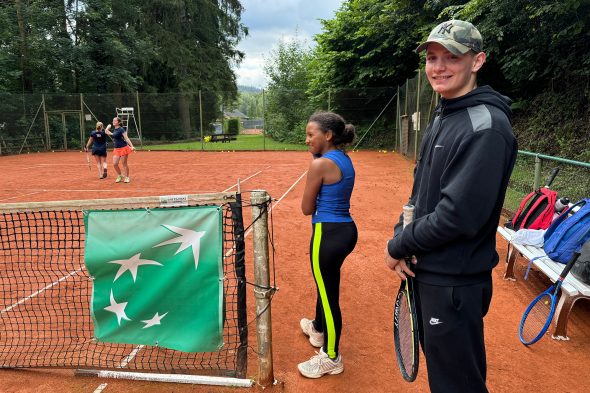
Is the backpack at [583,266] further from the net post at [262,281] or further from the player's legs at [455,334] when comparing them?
the net post at [262,281]

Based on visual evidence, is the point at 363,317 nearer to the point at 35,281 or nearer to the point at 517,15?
the point at 35,281

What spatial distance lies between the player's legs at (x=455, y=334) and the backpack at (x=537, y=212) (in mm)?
3629

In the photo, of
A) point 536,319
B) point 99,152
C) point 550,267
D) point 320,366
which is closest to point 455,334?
point 320,366

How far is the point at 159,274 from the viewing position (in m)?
2.63

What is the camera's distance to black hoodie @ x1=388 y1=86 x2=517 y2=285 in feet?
4.85

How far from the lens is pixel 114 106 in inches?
944

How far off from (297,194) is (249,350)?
6003mm

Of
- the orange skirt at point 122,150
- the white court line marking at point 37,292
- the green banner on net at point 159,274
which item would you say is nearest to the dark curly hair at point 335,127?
the green banner on net at point 159,274

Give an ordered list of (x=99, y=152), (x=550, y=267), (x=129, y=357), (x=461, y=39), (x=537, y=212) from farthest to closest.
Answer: (x=99, y=152) → (x=537, y=212) → (x=550, y=267) → (x=129, y=357) → (x=461, y=39)

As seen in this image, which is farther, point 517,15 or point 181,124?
point 181,124

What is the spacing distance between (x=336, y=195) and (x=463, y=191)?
3.99 ft

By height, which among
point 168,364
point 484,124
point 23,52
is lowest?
point 168,364

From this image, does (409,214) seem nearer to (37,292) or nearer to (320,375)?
(320,375)

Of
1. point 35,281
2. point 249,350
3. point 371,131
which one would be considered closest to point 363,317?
point 249,350
